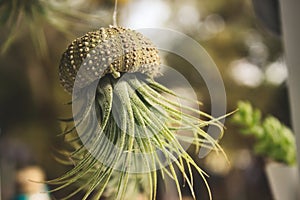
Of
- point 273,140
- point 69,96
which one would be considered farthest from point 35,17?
point 273,140

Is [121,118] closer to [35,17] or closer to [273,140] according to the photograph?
[35,17]

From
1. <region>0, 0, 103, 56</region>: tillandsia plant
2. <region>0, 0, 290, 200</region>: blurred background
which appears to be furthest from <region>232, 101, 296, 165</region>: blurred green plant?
<region>0, 0, 103, 56</region>: tillandsia plant

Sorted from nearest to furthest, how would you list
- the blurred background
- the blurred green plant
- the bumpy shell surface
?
the bumpy shell surface < the blurred background < the blurred green plant

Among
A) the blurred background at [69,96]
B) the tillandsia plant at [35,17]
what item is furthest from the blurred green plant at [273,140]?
the tillandsia plant at [35,17]

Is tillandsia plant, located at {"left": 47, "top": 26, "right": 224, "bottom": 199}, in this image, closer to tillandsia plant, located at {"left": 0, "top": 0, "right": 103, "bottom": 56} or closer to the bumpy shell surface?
the bumpy shell surface

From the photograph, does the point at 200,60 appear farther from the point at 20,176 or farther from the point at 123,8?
the point at 20,176

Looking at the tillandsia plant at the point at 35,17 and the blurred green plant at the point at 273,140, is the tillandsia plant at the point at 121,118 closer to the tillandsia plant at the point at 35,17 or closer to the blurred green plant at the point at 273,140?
the tillandsia plant at the point at 35,17
